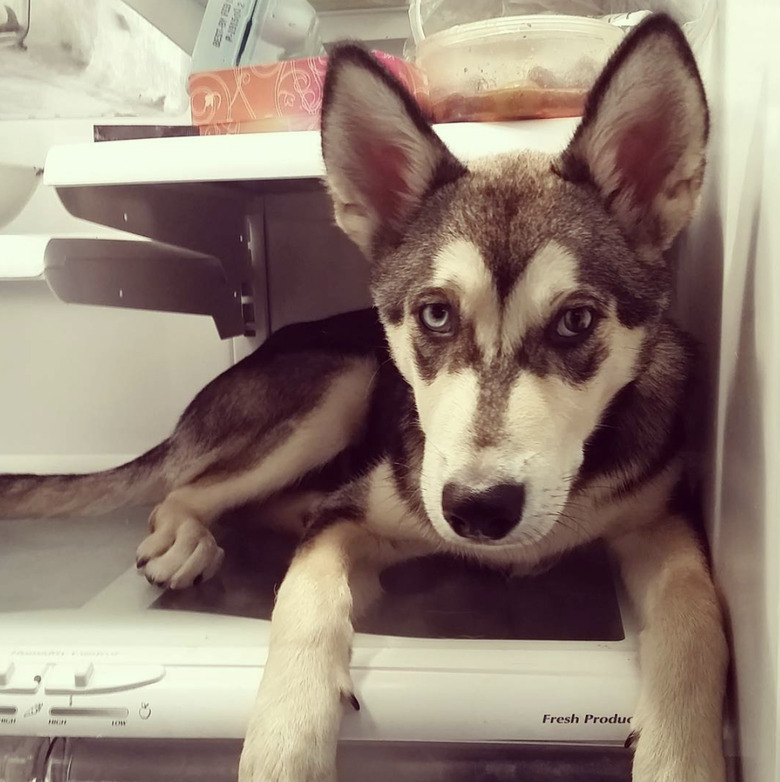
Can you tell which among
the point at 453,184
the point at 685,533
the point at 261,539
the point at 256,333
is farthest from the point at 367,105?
the point at 256,333

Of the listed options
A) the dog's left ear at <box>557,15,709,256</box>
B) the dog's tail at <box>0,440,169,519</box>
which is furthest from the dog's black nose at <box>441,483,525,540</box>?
the dog's tail at <box>0,440,169,519</box>

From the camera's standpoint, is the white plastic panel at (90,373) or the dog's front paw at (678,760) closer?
the dog's front paw at (678,760)

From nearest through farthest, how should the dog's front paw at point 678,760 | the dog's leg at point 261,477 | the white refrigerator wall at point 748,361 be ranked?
the white refrigerator wall at point 748,361 < the dog's front paw at point 678,760 < the dog's leg at point 261,477

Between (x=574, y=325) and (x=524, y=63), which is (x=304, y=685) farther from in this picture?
(x=524, y=63)

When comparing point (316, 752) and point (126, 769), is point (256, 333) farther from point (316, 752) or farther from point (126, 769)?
point (316, 752)

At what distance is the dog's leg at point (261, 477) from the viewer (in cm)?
106

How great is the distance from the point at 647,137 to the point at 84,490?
1060mm

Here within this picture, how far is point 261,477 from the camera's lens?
1212 millimetres

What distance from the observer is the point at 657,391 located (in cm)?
96

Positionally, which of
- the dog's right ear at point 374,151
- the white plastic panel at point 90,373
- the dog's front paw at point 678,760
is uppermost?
the dog's right ear at point 374,151

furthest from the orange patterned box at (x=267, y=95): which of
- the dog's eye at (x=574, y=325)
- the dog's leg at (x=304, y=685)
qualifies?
the dog's leg at (x=304, y=685)

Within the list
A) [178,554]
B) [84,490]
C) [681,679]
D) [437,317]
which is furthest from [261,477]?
[681,679]

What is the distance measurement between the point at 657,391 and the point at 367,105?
51 cm

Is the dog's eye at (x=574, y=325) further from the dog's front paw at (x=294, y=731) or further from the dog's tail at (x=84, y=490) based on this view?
the dog's tail at (x=84, y=490)
